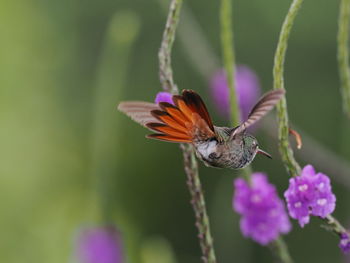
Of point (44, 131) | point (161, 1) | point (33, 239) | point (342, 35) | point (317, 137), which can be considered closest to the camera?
point (342, 35)

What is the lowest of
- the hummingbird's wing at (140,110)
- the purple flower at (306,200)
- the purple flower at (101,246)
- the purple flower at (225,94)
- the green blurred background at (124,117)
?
the purple flower at (306,200)

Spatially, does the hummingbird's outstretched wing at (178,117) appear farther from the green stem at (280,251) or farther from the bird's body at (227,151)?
the green stem at (280,251)

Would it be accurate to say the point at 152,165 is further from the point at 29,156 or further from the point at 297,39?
the point at 297,39

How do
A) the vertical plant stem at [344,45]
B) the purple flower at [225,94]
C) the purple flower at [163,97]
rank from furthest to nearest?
the purple flower at [225,94], the vertical plant stem at [344,45], the purple flower at [163,97]

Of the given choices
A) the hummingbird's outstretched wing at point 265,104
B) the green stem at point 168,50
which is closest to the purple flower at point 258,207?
the green stem at point 168,50

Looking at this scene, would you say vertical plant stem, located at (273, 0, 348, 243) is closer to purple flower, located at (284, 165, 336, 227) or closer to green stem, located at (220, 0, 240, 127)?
purple flower, located at (284, 165, 336, 227)

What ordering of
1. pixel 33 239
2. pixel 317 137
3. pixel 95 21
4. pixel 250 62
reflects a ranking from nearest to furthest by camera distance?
1. pixel 33 239
2. pixel 317 137
3. pixel 250 62
4. pixel 95 21

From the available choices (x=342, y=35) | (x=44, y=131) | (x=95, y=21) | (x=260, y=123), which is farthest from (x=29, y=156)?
(x=342, y=35)

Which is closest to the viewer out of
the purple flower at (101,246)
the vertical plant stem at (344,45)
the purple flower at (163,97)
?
the purple flower at (163,97)
